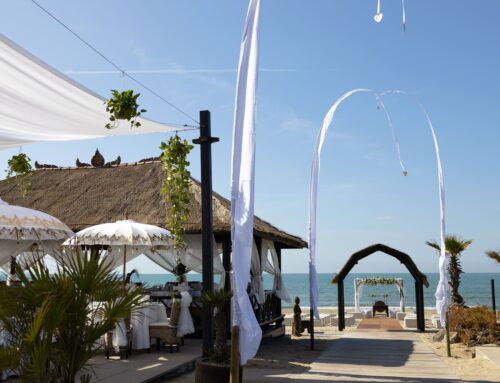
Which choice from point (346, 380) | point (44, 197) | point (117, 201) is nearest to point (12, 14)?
point (346, 380)

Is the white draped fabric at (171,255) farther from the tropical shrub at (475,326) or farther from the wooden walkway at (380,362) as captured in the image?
the tropical shrub at (475,326)

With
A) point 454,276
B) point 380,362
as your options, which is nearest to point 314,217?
point 380,362

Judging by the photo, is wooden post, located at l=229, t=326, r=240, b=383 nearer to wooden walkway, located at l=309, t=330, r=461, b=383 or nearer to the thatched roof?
wooden walkway, located at l=309, t=330, r=461, b=383

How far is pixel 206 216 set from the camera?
7062 millimetres

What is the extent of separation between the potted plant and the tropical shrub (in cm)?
707

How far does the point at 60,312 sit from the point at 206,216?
342 centimetres

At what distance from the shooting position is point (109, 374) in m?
6.79

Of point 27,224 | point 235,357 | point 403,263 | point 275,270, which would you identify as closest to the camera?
point 235,357

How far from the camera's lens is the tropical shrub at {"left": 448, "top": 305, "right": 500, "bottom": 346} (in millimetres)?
11180

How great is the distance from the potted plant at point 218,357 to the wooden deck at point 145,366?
104 cm

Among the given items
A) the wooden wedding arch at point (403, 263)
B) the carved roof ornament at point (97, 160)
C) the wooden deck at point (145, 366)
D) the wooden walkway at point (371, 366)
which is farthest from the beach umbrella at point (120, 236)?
the wooden wedding arch at point (403, 263)

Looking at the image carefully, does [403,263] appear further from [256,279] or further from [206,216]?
[206,216]

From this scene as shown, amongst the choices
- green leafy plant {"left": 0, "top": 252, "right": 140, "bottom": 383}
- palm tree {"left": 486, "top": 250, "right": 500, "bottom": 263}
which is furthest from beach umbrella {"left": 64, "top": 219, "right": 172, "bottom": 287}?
palm tree {"left": 486, "top": 250, "right": 500, "bottom": 263}

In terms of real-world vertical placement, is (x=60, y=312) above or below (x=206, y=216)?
below
